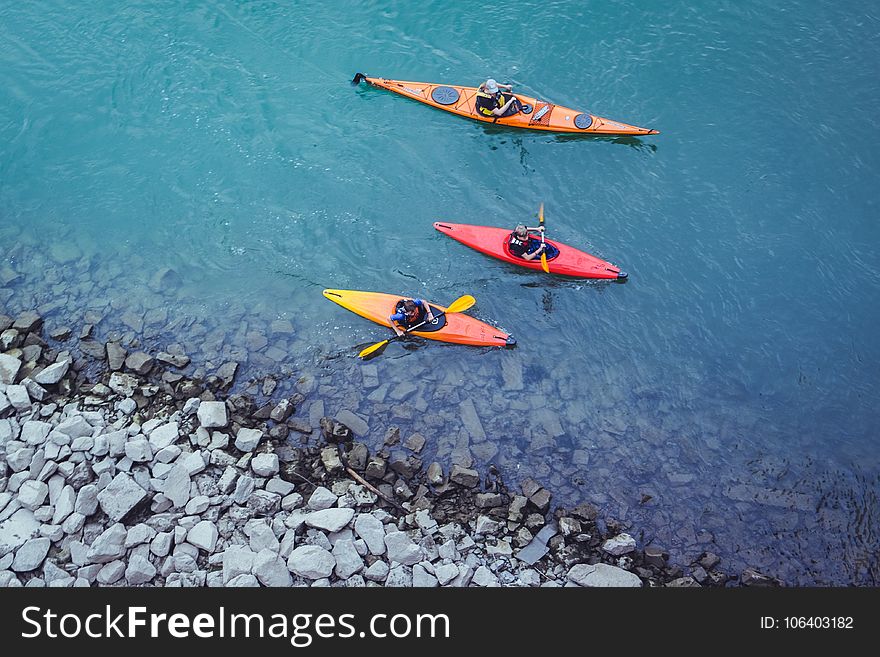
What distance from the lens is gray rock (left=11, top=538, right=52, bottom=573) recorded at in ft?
33.0

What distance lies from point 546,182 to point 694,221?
366 centimetres

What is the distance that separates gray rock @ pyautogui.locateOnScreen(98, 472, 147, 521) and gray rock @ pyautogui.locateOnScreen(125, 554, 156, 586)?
0.88 m

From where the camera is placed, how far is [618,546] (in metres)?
11.4

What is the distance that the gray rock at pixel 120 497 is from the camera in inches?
419

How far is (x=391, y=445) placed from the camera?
12.6 m

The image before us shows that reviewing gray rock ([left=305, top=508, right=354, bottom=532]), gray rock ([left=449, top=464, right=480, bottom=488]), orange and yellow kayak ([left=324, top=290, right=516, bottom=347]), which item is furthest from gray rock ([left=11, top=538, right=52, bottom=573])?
orange and yellow kayak ([left=324, top=290, right=516, bottom=347])

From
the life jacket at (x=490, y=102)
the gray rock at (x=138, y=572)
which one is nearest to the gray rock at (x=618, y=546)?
the gray rock at (x=138, y=572)

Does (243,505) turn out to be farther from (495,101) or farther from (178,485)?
(495,101)

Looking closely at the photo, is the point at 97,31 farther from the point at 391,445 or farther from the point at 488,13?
the point at 391,445

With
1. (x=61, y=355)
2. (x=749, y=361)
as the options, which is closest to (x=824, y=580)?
(x=749, y=361)

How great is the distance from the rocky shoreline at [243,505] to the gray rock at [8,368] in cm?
3

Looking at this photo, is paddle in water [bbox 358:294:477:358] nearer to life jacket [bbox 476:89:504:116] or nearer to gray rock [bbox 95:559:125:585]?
life jacket [bbox 476:89:504:116]

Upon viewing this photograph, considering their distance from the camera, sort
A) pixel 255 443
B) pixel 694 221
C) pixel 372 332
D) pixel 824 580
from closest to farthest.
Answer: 1. pixel 824 580
2. pixel 255 443
3. pixel 372 332
4. pixel 694 221

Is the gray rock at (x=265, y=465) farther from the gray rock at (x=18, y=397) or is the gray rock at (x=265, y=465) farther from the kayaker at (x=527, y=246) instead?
the kayaker at (x=527, y=246)
